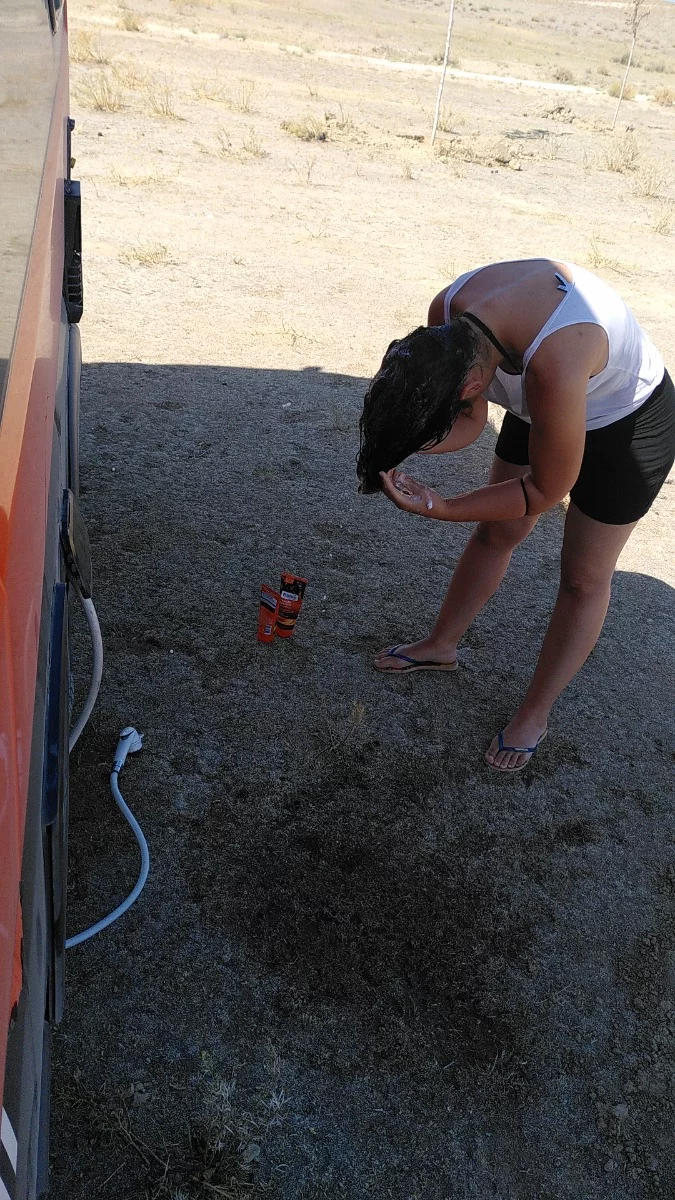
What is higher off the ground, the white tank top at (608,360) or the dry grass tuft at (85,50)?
the white tank top at (608,360)

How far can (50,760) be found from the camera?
146 centimetres

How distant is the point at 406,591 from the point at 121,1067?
7.01 ft

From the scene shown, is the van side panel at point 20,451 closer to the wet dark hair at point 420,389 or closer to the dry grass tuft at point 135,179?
the wet dark hair at point 420,389

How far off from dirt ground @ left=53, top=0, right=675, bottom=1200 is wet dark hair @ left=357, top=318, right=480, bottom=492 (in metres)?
1.15

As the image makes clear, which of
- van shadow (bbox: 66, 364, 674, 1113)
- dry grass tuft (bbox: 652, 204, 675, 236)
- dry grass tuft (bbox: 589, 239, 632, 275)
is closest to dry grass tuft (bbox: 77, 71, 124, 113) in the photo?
dry grass tuft (bbox: 589, 239, 632, 275)

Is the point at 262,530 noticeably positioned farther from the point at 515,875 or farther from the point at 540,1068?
the point at 540,1068

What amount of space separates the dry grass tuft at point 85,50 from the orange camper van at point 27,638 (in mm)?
12274

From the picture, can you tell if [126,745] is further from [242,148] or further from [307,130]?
[307,130]

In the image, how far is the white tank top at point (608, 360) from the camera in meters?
2.13

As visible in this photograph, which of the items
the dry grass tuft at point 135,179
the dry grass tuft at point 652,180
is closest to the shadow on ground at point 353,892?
the dry grass tuft at point 135,179

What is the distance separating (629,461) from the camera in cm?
242

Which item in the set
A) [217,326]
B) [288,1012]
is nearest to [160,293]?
[217,326]

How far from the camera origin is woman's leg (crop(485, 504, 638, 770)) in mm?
2566

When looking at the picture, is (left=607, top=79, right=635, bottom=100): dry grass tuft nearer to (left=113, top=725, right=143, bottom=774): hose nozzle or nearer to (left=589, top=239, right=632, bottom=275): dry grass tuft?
(left=589, top=239, right=632, bottom=275): dry grass tuft
